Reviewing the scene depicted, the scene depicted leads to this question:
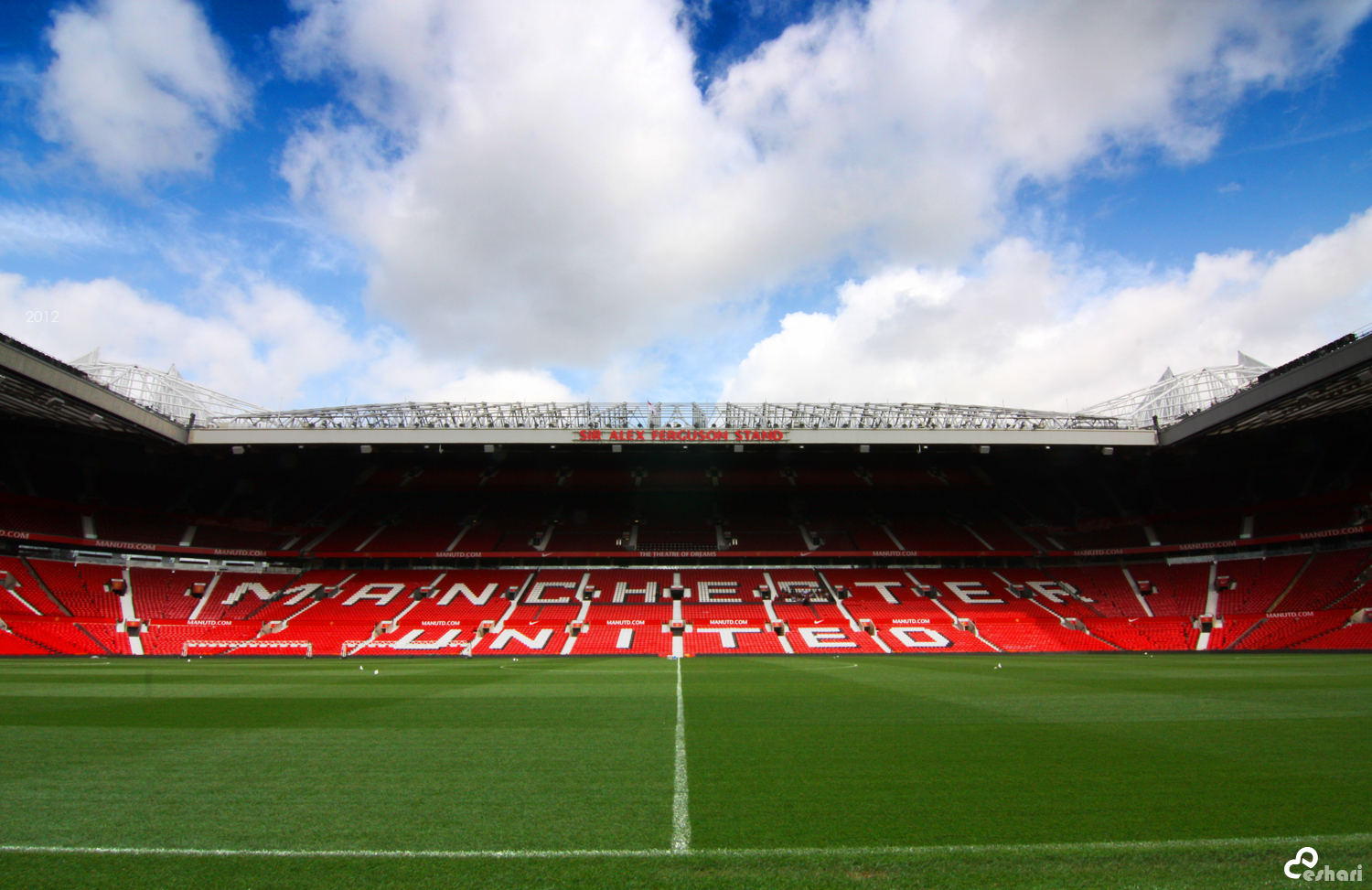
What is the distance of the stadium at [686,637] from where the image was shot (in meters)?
4.32

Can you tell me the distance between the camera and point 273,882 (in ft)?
11.7

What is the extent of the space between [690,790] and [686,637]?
24.2 meters

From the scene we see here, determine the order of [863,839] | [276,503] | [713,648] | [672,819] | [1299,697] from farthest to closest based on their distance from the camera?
Answer: [276,503] < [713,648] < [1299,697] < [672,819] < [863,839]

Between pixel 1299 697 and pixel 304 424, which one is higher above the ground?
pixel 304 424

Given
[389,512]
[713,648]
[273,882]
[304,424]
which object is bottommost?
[713,648]

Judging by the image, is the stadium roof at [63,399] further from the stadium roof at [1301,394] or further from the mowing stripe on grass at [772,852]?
the stadium roof at [1301,394]

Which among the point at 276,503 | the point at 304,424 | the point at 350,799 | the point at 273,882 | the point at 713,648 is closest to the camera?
the point at 273,882

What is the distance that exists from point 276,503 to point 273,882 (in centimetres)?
4248

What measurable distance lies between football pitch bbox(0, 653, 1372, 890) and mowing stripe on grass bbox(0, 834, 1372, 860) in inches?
0.9

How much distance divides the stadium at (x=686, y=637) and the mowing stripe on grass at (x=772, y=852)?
1.2 inches

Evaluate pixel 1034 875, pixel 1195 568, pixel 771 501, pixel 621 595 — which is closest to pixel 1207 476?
pixel 1195 568

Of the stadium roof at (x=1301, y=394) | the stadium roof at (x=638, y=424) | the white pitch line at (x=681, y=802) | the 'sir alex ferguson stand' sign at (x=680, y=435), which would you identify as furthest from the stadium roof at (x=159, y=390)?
the stadium roof at (x=1301, y=394)

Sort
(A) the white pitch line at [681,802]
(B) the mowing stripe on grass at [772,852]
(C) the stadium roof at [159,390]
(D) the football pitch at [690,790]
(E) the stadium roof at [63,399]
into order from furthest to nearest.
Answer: (C) the stadium roof at [159,390], (E) the stadium roof at [63,399], (A) the white pitch line at [681,802], (B) the mowing stripe on grass at [772,852], (D) the football pitch at [690,790]

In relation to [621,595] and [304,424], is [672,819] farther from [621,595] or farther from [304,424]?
[304,424]
